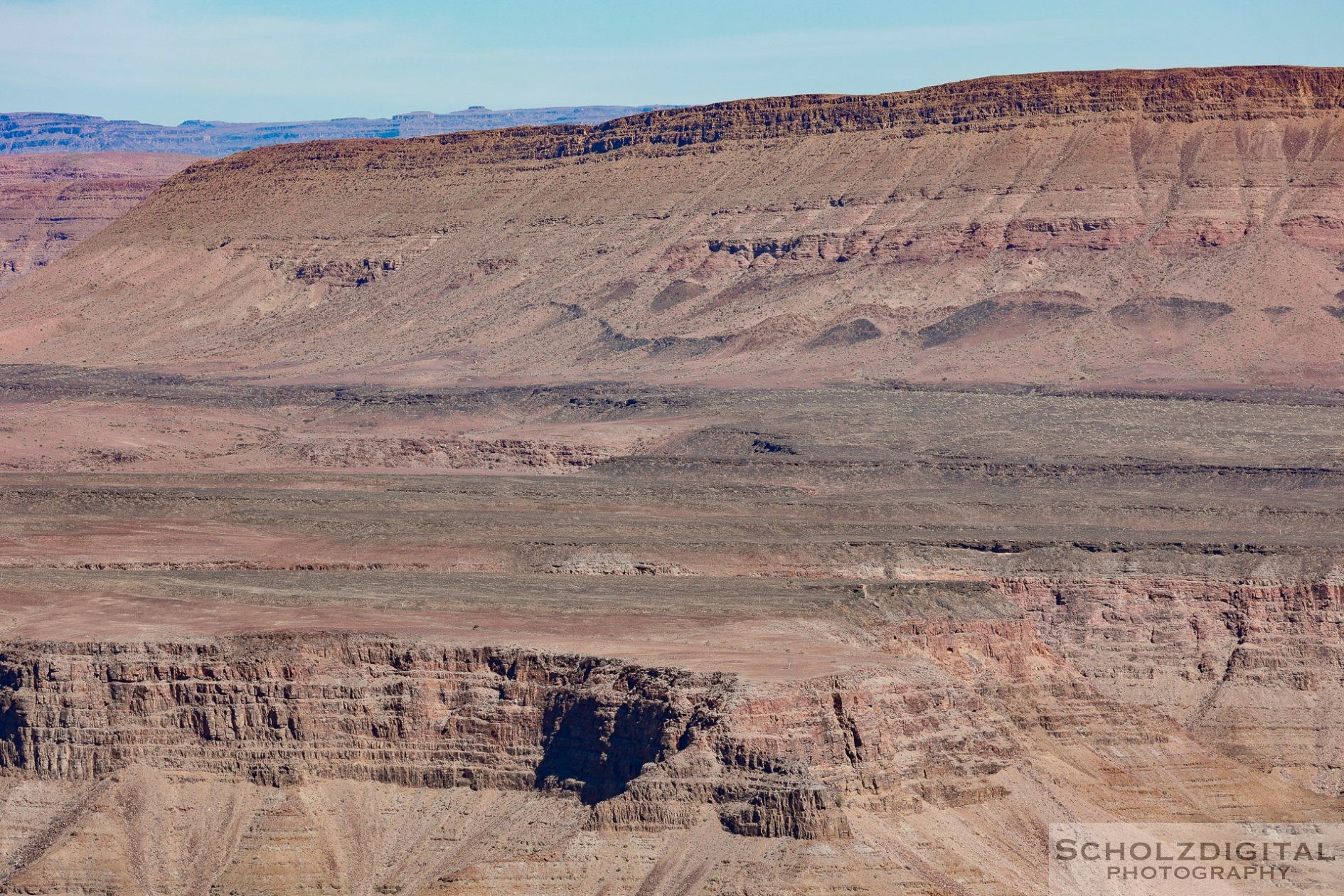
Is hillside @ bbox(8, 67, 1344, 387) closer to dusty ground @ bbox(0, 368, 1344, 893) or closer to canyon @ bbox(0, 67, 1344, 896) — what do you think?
canyon @ bbox(0, 67, 1344, 896)

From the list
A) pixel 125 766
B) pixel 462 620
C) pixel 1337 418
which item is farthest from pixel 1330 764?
pixel 1337 418

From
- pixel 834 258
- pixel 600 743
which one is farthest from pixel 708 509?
pixel 834 258

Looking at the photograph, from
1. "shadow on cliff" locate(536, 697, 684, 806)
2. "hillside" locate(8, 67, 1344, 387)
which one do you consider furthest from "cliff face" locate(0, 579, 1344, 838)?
"hillside" locate(8, 67, 1344, 387)

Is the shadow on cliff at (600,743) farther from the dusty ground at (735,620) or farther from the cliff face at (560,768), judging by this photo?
the dusty ground at (735,620)

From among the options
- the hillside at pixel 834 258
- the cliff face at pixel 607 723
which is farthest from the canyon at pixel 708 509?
the hillside at pixel 834 258

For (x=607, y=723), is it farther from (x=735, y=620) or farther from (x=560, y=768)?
(x=735, y=620)

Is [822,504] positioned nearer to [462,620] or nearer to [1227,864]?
[462,620]
